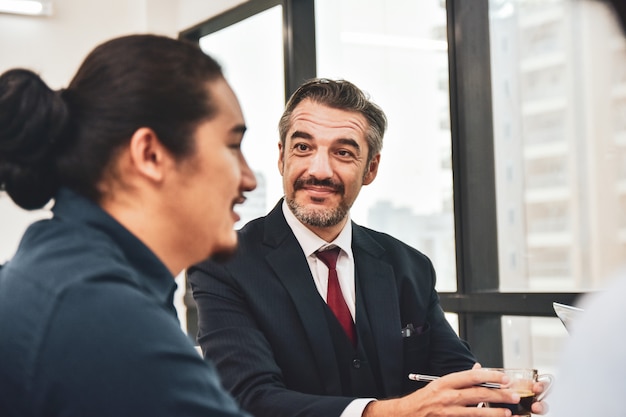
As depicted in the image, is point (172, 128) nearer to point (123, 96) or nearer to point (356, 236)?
point (123, 96)

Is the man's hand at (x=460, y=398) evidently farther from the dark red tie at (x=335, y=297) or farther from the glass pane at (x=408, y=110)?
the glass pane at (x=408, y=110)

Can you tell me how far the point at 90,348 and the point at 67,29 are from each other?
5.03 m

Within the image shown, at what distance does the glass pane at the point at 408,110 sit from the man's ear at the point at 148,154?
8.98 ft

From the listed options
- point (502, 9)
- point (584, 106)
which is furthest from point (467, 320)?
point (502, 9)

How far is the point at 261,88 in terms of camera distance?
206 inches

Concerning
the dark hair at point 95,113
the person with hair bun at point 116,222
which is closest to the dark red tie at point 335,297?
the person with hair bun at point 116,222

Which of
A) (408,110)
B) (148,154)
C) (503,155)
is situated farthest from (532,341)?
(148,154)

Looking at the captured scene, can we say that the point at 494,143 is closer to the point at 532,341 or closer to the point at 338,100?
the point at 532,341

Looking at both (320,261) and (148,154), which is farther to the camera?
(320,261)

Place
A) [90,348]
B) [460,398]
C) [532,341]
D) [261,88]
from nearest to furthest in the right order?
[90,348]
[460,398]
[532,341]
[261,88]

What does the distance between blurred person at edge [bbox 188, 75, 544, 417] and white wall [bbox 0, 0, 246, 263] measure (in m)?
3.20

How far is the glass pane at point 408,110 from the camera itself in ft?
12.9

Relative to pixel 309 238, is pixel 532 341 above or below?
below

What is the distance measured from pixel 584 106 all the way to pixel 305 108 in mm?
1457
